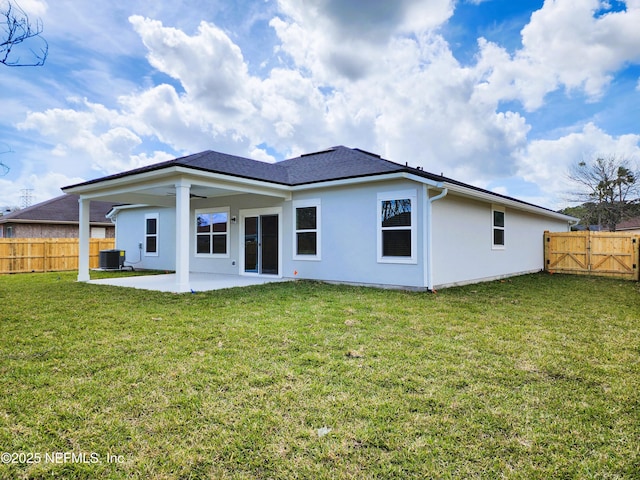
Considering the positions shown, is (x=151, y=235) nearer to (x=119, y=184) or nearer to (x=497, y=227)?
(x=119, y=184)

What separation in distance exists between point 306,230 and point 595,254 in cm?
1146

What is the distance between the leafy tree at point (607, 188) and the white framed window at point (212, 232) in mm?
25933

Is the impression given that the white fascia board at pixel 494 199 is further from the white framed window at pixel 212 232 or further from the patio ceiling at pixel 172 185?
the white framed window at pixel 212 232

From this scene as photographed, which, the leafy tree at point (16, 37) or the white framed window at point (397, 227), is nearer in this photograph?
the leafy tree at point (16, 37)

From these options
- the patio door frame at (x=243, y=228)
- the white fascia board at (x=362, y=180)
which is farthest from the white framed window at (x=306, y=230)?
the patio door frame at (x=243, y=228)

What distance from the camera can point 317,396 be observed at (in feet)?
9.10

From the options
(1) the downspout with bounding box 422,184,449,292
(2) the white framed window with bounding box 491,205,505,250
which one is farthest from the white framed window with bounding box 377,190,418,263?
(2) the white framed window with bounding box 491,205,505,250

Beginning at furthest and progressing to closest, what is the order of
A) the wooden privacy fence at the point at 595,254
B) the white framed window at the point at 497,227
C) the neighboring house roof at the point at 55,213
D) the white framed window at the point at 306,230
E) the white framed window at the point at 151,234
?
1. the neighboring house roof at the point at 55,213
2. the white framed window at the point at 151,234
3. the wooden privacy fence at the point at 595,254
4. the white framed window at the point at 497,227
5. the white framed window at the point at 306,230

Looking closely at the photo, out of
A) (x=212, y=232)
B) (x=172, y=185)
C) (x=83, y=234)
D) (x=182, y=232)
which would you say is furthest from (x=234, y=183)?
(x=83, y=234)

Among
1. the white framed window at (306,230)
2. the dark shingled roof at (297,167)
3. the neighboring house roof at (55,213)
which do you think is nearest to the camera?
the dark shingled roof at (297,167)

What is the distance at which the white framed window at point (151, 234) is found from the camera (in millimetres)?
14562

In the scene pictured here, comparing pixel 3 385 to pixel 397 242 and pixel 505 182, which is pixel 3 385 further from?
pixel 505 182

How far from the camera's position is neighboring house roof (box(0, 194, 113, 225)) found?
65.1 feet

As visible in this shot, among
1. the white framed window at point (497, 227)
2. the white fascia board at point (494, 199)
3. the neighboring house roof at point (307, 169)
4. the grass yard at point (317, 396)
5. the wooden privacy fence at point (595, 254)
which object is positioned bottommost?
the grass yard at point (317, 396)
